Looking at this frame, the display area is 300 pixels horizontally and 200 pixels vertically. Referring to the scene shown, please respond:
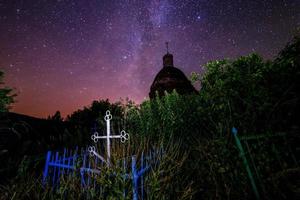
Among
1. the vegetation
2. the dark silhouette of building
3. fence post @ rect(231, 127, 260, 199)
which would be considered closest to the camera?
the vegetation

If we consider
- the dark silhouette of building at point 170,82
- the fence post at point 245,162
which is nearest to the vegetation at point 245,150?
the fence post at point 245,162

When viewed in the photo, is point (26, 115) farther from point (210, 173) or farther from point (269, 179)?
point (269, 179)

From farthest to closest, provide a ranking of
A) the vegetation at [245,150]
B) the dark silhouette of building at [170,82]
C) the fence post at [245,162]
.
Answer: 1. the dark silhouette of building at [170,82]
2. the fence post at [245,162]
3. the vegetation at [245,150]

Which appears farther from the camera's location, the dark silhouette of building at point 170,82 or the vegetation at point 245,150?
the dark silhouette of building at point 170,82

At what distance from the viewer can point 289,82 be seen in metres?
3.53

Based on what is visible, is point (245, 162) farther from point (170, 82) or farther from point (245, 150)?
point (170, 82)

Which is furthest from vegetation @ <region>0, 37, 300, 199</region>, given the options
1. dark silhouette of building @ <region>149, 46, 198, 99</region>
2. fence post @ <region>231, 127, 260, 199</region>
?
dark silhouette of building @ <region>149, 46, 198, 99</region>

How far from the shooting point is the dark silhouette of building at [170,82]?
27.1 m

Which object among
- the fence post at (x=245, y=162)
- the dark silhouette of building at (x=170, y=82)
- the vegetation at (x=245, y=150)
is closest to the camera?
the vegetation at (x=245, y=150)

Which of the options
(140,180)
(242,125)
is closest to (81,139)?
(140,180)

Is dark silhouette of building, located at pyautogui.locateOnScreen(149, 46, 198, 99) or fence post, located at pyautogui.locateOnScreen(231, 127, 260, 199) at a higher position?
dark silhouette of building, located at pyautogui.locateOnScreen(149, 46, 198, 99)

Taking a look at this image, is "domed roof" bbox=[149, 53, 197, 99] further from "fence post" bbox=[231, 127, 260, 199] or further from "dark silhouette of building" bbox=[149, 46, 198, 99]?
"fence post" bbox=[231, 127, 260, 199]

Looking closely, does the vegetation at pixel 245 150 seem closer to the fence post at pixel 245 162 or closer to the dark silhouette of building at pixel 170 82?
→ the fence post at pixel 245 162

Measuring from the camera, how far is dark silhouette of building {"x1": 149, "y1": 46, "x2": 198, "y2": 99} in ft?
88.9
